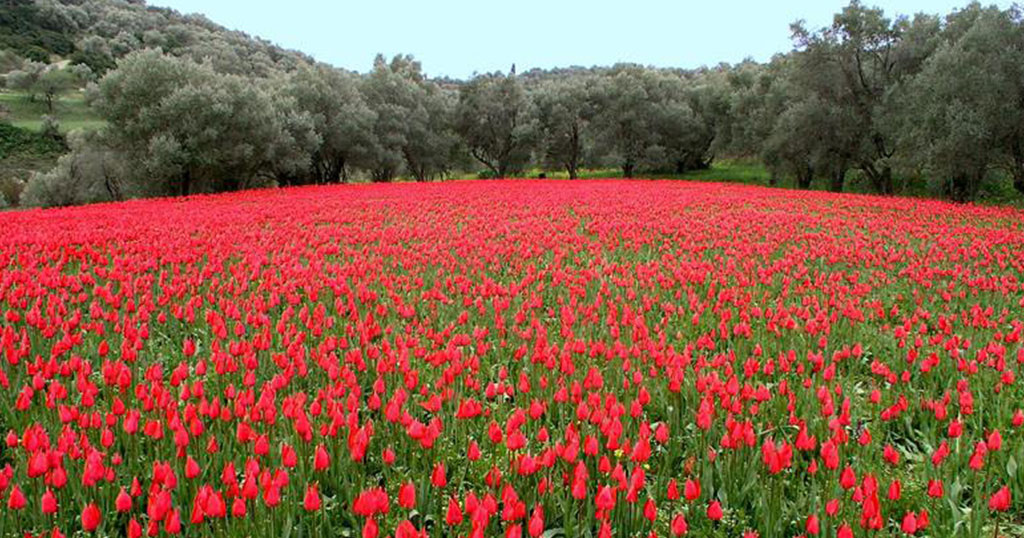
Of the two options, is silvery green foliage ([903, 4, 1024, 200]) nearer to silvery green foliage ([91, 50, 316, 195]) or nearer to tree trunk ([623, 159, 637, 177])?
tree trunk ([623, 159, 637, 177])

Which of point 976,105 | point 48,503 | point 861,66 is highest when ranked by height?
point 861,66

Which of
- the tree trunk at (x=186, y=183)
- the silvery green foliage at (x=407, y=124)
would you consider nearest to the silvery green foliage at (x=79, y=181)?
the tree trunk at (x=186, y=183)

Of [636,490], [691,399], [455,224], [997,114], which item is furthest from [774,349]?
[997,114]

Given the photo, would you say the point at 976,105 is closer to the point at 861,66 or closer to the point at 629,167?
the point at 861,66

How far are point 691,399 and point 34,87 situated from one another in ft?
357

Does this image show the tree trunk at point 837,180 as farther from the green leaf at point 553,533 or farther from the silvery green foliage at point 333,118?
the green leaf at point 553,533

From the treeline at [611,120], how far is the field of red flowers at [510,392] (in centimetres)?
1886

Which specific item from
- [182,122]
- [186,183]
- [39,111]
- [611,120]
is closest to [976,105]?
[611,120]

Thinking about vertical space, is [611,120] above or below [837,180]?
above

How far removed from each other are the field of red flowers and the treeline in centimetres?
1886

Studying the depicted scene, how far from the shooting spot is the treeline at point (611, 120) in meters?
27.6

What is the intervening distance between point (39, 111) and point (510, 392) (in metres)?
101

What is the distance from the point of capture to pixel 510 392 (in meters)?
5.92

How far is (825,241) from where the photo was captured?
13.2 m
